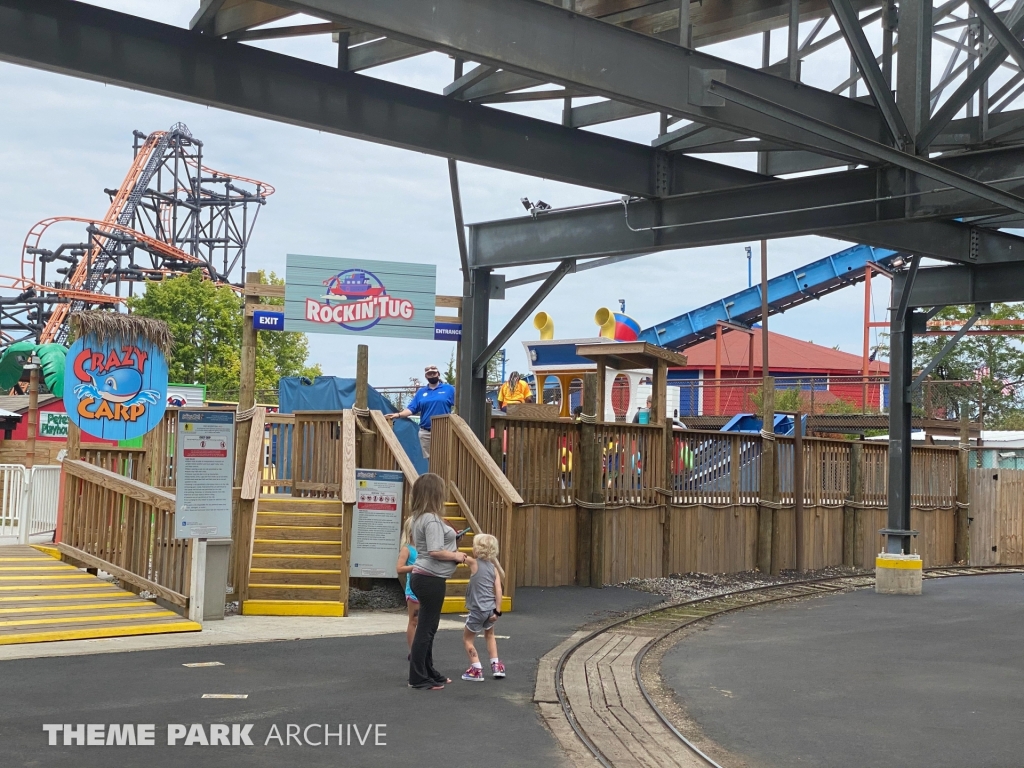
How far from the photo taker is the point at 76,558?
1335 cm

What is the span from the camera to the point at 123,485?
510 inches

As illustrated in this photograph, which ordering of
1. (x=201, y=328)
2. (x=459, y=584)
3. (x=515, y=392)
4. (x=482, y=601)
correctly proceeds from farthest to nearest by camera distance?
(x=201, y=328) → (x=515, y=392) → (x=459, y=584) → (x=482, y=601)

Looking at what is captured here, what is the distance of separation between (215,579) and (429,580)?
4010 mm

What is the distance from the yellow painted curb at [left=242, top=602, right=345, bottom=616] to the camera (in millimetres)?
12680

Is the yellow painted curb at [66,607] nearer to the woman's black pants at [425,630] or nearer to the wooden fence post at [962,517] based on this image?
the woman's black pants at [425,630]

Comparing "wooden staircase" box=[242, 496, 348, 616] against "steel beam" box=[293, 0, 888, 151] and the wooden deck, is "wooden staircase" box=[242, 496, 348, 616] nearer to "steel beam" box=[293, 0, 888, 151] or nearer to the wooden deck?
the wooden deck

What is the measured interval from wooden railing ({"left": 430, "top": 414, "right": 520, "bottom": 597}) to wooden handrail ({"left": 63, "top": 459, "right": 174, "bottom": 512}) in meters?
3.83

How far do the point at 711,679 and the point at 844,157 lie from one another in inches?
187

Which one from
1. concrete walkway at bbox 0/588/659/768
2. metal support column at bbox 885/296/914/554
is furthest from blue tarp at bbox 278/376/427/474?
concrete walkway at bbox 0/588/659/768

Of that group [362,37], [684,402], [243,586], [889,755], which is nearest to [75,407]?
[243,586]

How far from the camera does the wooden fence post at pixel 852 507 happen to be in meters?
21.1

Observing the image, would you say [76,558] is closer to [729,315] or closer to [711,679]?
[711,679]

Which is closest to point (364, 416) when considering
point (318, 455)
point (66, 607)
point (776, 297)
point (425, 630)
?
point (318, 455)

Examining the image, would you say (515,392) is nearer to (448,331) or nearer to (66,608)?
(448,331)
